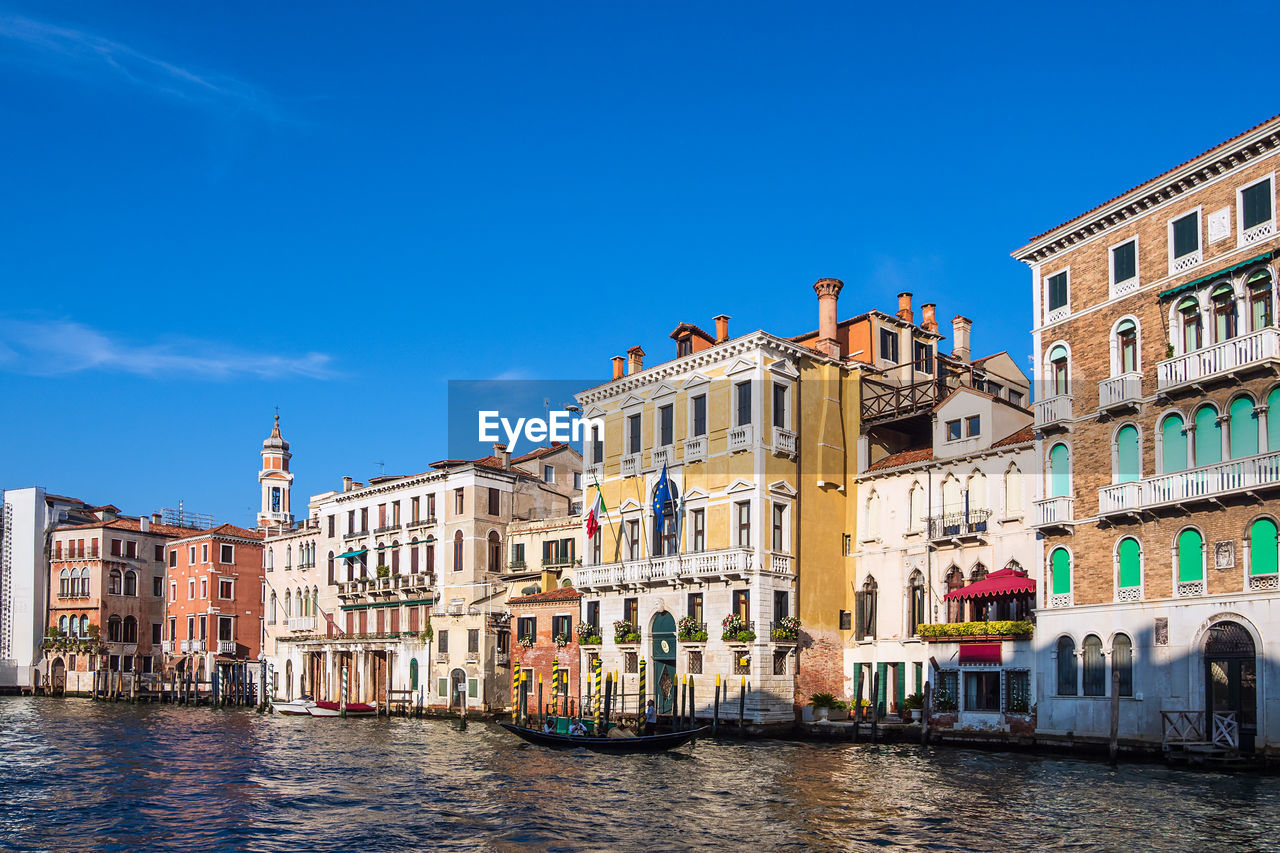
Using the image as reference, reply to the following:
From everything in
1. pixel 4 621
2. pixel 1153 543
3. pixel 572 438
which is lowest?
pixel 4 621

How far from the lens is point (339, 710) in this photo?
53.6 metres

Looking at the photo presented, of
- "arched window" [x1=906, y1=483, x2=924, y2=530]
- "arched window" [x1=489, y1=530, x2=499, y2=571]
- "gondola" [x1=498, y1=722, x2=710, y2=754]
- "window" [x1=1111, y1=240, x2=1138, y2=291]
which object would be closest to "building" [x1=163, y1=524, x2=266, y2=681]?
"arched window" [x1=489, y1=530, x2=499, y2=571]

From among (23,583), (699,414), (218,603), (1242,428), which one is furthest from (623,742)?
(23,583)

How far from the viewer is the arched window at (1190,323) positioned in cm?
3022

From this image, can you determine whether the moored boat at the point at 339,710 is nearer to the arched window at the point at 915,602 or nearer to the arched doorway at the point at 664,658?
the arched doorway at the point at 664,658

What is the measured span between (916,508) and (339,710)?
2718 cm

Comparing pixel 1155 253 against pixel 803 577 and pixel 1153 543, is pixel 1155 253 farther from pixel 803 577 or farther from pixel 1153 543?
pixel 803 577

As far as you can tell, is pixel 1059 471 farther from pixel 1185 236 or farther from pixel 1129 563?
pixel 1185 236

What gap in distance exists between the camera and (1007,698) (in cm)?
3469

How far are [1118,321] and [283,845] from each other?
23.3 m

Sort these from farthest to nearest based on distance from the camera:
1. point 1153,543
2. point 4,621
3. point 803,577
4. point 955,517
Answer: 1. point 4,621
2. point 803,577
3. point 955,517
4. point 1153,543

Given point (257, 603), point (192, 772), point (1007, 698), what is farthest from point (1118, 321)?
point (257, 603)

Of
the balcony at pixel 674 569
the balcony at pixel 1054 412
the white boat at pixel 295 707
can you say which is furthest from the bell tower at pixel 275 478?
the balcony at pixel 1054 412

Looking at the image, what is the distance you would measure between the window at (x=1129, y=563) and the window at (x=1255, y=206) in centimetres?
773
